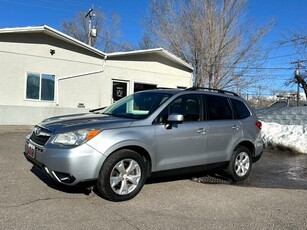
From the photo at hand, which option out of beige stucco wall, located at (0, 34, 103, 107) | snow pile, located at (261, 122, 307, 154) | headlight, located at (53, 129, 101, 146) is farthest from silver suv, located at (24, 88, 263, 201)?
beige stucco wall, located at (0, 34, 103, 107)

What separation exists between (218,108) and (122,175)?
2.45 meters

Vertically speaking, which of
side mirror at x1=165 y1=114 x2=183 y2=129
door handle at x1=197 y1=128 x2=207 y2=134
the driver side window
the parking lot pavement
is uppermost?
the driver side window

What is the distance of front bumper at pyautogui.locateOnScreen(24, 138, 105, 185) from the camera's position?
468 centimetres

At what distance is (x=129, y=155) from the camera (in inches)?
202

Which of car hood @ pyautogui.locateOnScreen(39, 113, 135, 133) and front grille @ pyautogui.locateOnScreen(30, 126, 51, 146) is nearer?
car hood @ pyautogui.locateOnScreen(39, 113, 135, 133)

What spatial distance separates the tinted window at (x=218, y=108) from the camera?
6.33 meters

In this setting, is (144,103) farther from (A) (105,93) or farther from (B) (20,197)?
(A) (105,93)

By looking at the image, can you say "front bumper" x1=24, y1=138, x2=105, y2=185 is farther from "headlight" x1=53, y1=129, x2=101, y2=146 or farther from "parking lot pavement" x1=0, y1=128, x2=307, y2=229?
"parking lot pavement" x1=0, y1=128, x2=307, y2=229

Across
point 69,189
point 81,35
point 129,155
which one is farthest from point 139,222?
point 81,35

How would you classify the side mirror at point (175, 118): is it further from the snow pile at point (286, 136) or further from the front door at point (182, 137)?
the snow pile at point (286, 136)

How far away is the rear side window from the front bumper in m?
3.21

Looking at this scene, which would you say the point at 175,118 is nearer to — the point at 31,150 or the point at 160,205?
the point at 160,205

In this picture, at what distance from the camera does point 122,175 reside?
5.12 m

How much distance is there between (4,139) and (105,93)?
6.89 m
